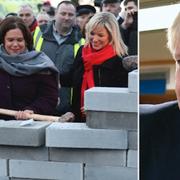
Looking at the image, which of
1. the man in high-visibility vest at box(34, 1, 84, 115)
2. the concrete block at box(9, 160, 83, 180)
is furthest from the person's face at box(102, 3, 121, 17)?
the concrete block at box(9, 160, 83, 180)

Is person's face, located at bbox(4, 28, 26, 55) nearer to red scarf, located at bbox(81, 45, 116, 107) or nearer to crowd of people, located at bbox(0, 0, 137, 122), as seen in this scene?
crowd of people, located at bbox(0, 0, 137, 122)

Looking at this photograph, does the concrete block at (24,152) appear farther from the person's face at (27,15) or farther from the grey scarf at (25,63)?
the person's face at (27,15)

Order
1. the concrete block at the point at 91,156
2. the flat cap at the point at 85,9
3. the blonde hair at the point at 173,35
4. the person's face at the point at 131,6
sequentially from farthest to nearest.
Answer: the concrete block at the point at 91,156, the flat cap at the point at 85,9, the person's face at the point at 131,6, the blonde hair at the point at 173,35

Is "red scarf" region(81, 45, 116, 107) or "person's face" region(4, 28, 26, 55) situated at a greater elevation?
"person's face" region(4, 28, 26, 55)

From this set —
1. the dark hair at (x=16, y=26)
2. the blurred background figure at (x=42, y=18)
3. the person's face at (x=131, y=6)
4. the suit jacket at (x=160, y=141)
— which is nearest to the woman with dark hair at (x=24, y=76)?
the dark hair at (x=16, y=26)

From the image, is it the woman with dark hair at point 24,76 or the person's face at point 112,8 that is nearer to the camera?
the person's face at point 112,8

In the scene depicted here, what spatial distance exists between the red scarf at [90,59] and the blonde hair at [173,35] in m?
0.48

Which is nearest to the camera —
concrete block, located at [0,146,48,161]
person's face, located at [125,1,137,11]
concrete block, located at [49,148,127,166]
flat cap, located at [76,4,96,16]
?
person's face, located at [125,1,137,11]

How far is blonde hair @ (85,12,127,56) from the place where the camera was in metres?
1.95

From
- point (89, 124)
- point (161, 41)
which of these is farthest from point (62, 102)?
point (161, 41)

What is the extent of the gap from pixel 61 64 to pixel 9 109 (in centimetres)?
34

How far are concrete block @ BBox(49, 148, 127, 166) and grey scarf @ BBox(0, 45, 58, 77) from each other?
15.8 inches

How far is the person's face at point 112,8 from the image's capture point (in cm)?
192

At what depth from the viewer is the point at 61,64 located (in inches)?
82.4
